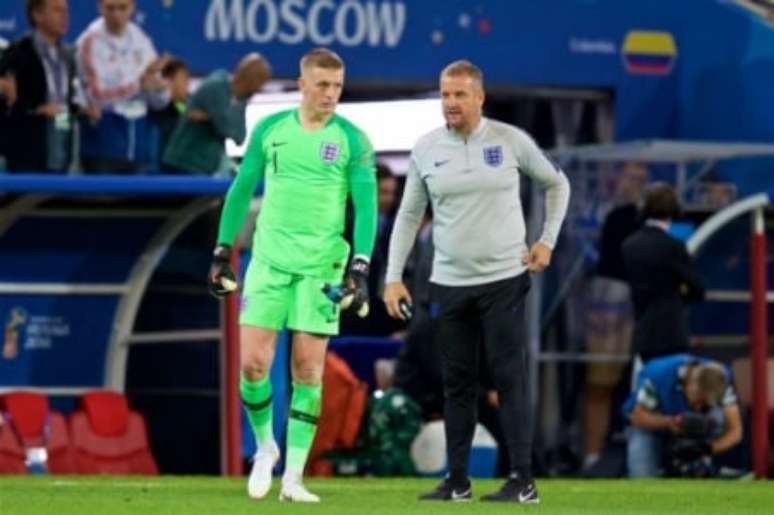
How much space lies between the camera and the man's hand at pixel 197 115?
799 inches

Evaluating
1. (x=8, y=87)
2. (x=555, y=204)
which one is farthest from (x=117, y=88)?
(x=555, y=204)

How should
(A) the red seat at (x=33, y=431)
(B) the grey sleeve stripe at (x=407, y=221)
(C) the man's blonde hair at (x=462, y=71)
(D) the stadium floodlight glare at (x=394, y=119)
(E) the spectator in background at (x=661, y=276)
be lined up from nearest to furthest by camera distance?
(C) the man's blonde hair at (x=462, y=71) < (B) the grey sleeve stripe at (x=407, y=221) < (A) the red seat at (x=33, y=431) < (E) the spectator in background at (x=661, y=276) < (D) the stadium floodlight glare at (x=394, y=119)

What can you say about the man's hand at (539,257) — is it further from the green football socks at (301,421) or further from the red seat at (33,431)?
the red seat at (33,431)

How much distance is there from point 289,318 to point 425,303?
5698 mm

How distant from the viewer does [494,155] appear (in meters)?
14.6

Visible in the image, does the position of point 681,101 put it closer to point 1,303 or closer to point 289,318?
point 1,303

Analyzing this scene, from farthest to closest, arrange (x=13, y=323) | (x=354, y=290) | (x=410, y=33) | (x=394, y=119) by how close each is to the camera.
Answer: (x=410, y=33) → (x=394, y=119) → (x=13, y=323) → (x=354, y=290)

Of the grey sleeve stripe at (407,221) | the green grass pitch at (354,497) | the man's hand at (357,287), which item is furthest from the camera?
the grey sleeve stripe at (407,221)

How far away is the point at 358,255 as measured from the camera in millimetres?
14797

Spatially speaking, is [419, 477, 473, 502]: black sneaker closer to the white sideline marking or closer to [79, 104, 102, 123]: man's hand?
the white sideline marking

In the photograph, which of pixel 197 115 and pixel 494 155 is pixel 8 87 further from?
pixel 494 155

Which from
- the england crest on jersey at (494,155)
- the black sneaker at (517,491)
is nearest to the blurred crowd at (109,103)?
the england crest on jersey at (494,155)

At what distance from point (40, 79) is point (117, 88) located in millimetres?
797

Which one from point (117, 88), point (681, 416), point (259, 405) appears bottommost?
point (681, 416)
